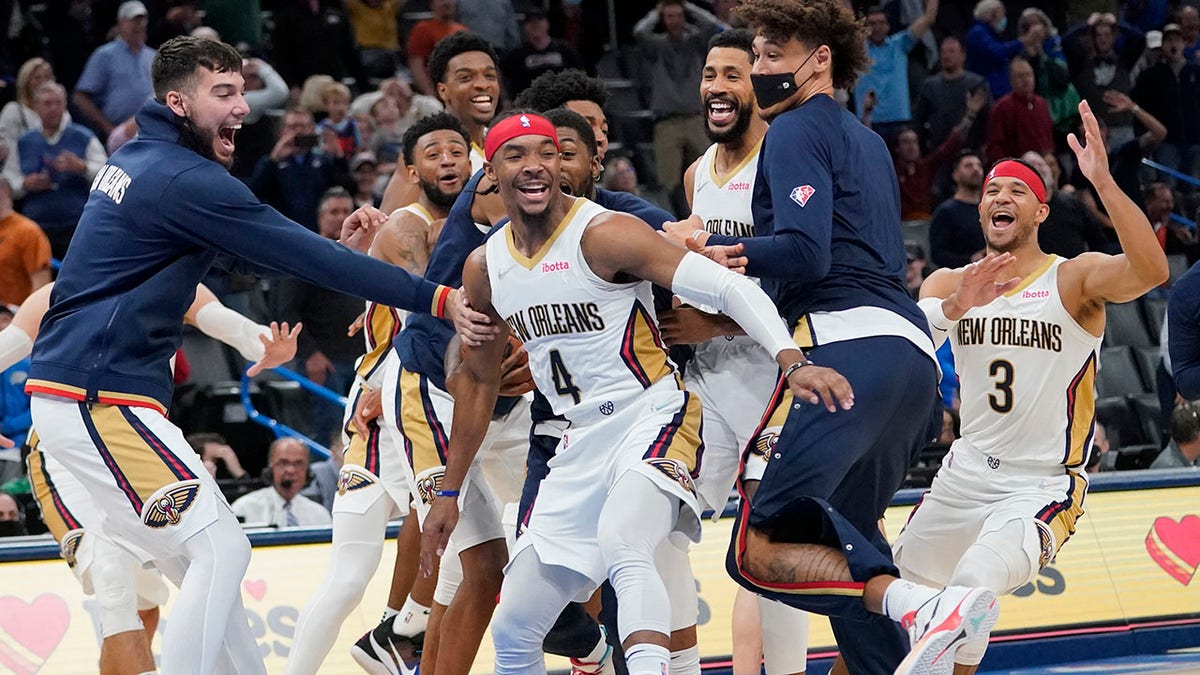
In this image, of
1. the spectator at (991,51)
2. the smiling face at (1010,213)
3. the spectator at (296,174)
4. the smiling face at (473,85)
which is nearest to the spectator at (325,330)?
the spectator at (296,174)

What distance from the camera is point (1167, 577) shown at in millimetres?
9086

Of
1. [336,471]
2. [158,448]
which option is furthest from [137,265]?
[336,471]

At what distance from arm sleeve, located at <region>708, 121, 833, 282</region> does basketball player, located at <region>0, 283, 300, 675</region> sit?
243 centimetres

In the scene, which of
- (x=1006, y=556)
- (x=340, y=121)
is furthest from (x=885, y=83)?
(x=1006, y=556)

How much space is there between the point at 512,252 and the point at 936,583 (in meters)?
2.66

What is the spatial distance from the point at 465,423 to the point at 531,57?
894cm

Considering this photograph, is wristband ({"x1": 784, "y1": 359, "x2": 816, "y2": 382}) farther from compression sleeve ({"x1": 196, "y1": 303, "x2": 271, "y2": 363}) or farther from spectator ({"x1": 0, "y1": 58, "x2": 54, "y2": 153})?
spectator ({"x1": 0, "y1": 58, "x2": 54, "y2": 153})

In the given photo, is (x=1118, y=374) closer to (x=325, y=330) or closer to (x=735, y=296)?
(x=325, y=330)

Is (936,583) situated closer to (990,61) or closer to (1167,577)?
(1167,577)

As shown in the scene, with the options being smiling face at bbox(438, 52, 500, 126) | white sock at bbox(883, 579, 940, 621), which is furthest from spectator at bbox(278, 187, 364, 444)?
white sock at bbox(883, 579, 940, 621)

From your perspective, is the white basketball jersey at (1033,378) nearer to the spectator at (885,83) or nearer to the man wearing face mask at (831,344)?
the man wearing face mask at (831,344)

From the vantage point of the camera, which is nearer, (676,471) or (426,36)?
(676,471)

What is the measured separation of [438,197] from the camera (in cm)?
764

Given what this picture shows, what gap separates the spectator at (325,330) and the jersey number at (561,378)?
583 centimetres
